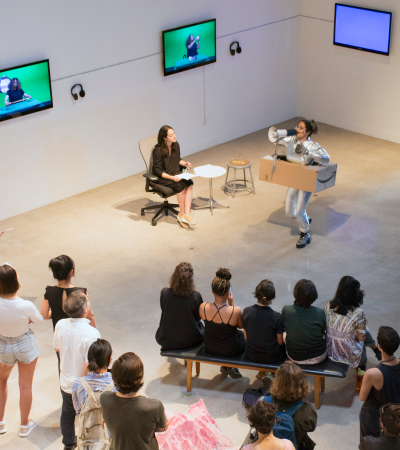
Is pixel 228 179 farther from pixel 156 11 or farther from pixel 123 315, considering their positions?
pixel 123 315

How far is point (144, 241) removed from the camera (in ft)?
23.8

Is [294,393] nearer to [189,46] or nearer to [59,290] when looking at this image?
[59,290]

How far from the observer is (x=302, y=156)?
7.01 m

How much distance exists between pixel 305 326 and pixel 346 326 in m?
0.34

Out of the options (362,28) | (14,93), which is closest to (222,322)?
(14,93)

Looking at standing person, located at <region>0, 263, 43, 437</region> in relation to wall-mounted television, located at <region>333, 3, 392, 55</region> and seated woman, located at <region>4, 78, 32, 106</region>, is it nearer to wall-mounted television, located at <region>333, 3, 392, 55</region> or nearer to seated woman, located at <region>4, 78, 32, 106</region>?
seated woman, located at <region>4, 78, 32, 106</region>

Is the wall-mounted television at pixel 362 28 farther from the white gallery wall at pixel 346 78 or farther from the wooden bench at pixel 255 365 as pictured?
the wooden bench at pixel 255 365

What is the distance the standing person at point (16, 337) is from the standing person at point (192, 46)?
581cm

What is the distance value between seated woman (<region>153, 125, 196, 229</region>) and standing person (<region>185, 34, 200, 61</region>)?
78.1 inches

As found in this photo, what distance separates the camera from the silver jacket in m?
6.97

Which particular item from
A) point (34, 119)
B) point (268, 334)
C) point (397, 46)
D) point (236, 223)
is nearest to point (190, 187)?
point (236, 223)

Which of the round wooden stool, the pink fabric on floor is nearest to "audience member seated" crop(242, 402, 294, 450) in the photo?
the pink fabric on floor

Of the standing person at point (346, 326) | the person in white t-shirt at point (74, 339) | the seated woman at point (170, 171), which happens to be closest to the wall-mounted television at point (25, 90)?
the seated woman at point (170, 171)

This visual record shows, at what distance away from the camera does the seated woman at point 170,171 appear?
24.7 feet
